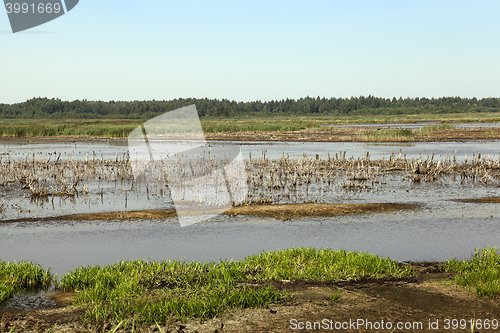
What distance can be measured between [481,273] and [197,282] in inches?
210

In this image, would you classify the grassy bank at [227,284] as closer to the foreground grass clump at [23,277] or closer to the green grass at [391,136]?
the foreground grass clump at [23,277]

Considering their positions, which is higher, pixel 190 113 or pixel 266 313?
pixel 190 113

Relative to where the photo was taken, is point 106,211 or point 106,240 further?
point 106,211

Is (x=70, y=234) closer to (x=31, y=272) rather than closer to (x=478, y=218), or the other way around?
(x=31, y=272)

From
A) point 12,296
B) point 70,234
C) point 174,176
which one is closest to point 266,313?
point 12,296

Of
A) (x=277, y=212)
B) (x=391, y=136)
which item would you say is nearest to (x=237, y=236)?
(x=277, y=212)

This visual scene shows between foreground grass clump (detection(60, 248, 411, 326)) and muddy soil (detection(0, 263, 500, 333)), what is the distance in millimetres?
263

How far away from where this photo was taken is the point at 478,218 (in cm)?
1575

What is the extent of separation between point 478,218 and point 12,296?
577 inches

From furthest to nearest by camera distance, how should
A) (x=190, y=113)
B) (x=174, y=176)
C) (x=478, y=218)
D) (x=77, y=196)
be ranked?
(x=174, y=176) < (x=77, y=196) < (x=478, y=218) < (x=190, y=113)

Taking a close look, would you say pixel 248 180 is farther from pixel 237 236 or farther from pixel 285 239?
pixel 285 239

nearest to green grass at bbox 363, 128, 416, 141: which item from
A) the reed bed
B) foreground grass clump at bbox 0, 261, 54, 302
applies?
the reed bed

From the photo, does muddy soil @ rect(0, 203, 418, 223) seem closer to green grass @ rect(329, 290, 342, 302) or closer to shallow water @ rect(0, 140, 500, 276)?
shallow water @ rect(0, 140, 500, 276)

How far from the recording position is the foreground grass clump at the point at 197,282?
22.6 feet
